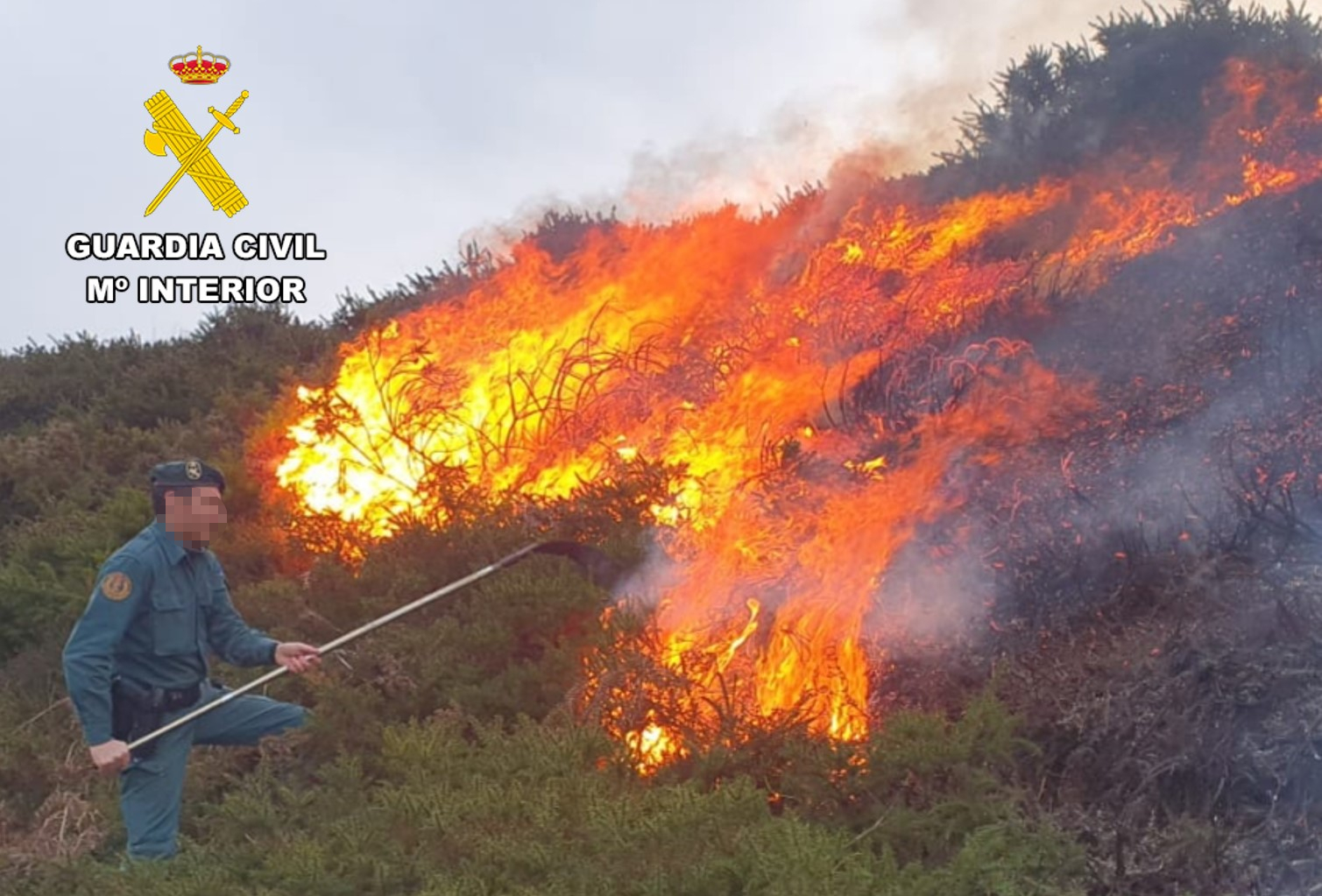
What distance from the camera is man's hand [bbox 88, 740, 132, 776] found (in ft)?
17.2

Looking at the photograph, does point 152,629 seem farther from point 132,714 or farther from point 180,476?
point 180,476

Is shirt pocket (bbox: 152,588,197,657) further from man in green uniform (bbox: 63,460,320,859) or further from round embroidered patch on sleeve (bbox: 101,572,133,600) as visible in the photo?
round embroidered patch on sleeve (bbox: 101,572,133,600)

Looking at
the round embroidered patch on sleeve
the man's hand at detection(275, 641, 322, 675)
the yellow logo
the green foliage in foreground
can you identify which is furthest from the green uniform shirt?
the yellow logo

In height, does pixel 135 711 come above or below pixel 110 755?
Result: above

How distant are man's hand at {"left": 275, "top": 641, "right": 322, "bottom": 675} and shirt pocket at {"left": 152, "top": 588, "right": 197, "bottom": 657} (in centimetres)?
→ 38

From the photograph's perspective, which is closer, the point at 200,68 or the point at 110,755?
the point at 110,755

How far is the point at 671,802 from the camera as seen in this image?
4.90m

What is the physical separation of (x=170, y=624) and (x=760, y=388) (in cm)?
432

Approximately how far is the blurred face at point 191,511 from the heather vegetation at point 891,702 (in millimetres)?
1209

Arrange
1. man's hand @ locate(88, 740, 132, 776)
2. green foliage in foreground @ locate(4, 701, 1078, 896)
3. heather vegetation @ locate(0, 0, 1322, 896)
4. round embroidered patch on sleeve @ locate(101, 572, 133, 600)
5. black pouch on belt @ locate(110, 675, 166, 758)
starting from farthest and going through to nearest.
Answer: black pouch on belt @ locate(110, 675, 166, 758) → round embroidered patch on sleeve @ locate(101, 572, 133, 600) → man's hand @ locate(88, 740, 132, 776) → heather vegetation @ locate(0, 0, 1322, 896) → green foliage in foreground @ locate(4, 701, 1078, 896)

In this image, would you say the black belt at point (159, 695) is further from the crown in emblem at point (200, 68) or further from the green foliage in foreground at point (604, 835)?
the crown in emblem at point (200, 68)

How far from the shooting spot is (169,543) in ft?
18.2

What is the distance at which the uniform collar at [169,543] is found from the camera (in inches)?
218

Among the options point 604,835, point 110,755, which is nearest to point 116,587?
point 110,755
